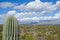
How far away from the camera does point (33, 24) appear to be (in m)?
41.9

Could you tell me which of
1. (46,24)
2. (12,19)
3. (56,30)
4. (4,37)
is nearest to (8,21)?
(12,19)

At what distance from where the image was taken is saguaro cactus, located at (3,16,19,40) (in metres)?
5.24

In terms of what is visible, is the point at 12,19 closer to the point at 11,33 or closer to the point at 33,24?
the point at 11,33

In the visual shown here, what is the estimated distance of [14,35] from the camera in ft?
17.2

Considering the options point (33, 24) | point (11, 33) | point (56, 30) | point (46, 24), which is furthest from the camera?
point (46, 24)

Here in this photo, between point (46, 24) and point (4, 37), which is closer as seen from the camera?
point (4, 37)

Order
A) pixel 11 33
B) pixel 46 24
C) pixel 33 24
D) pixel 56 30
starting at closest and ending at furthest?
pixel 11 33
pixel 56 30
pixel 33 24
pixel 46 24

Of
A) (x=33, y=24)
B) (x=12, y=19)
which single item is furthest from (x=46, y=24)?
(x=12, y=19)

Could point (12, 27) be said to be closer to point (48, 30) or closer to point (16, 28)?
point (16, 28)

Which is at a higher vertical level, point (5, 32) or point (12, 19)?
point (12, 19)

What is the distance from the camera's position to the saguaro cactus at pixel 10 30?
5.24m

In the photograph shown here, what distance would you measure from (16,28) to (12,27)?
0.11 m

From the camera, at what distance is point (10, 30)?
527 cm

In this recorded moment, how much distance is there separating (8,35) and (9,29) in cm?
17
